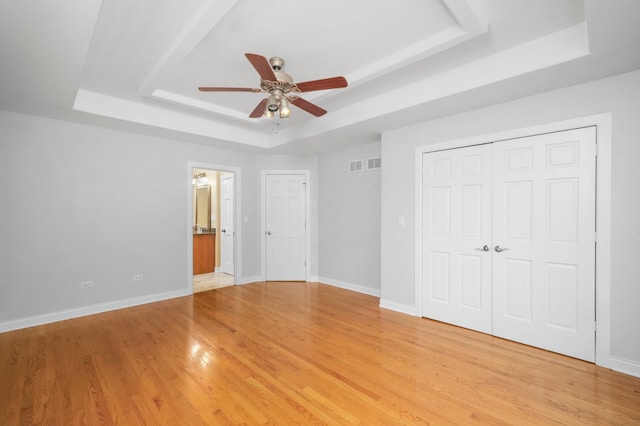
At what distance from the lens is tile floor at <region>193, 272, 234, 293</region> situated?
216 inches

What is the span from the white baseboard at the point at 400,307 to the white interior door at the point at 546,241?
38.3 inches

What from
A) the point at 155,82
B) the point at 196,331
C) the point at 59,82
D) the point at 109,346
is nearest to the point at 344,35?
the point at 155,82

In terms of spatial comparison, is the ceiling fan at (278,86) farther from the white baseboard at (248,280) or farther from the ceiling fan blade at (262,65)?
the white baseboard at (248,280)

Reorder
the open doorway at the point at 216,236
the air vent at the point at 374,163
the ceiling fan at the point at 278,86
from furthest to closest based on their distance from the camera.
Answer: the open doorway at the point at 216,236 → the air vent at the point at 374,163 → the ceiling fan at the point at 278,86

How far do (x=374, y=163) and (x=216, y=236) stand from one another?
413 cm

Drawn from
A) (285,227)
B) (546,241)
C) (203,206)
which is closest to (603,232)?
(546,241)

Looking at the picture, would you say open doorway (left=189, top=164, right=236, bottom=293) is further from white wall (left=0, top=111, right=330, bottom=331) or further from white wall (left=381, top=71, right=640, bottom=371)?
white wall (left=381, top=71, right=640, bottom=371)

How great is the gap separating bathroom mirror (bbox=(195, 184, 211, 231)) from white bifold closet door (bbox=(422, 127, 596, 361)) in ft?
18.1

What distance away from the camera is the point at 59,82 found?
9.12ft

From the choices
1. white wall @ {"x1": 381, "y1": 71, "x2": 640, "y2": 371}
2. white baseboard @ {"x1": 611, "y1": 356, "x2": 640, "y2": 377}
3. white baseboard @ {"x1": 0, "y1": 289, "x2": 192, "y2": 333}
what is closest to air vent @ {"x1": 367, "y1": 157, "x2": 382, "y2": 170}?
white wall @ {"x1": 381, "y1": 71, "x2": 640, "y2": 371}

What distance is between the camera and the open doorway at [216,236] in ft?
20.1

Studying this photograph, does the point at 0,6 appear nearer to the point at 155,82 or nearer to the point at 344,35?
the point at 155,82

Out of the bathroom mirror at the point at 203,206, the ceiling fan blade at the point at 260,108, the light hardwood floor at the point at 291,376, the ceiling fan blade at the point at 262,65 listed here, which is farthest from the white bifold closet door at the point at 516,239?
the bathroom mirror at the point at 203,206

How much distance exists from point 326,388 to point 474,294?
2160mm
